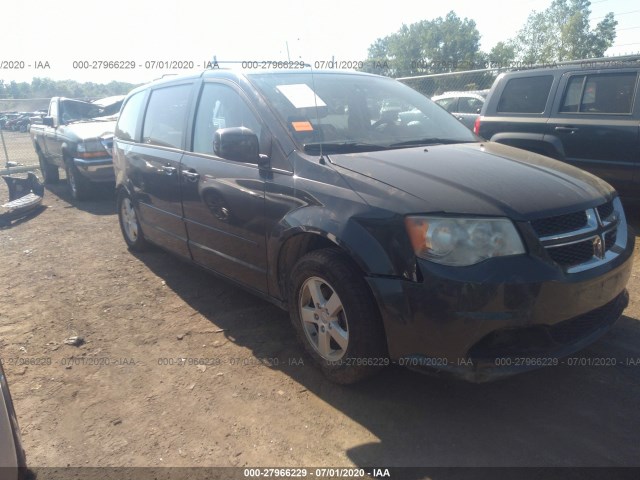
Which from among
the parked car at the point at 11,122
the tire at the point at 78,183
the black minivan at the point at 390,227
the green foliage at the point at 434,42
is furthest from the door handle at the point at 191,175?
the green foliage at the point at 434,42

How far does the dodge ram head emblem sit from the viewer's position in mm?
2635

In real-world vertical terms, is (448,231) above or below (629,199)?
above

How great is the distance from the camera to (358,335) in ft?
8.59

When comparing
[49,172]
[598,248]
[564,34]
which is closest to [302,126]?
[598,248]

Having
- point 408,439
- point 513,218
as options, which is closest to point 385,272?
point 513,218

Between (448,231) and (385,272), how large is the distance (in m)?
0.36

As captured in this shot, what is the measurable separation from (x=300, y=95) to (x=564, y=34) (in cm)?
4982

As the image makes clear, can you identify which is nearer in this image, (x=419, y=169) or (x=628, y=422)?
(x=628, y=422)

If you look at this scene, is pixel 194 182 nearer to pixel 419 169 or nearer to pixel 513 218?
pixel 419 169

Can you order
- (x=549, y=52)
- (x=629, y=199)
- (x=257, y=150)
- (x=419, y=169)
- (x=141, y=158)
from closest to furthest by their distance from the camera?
(x=419, y=169) < (x=257, y=150) < (x=141, y=158) < (x=629, y=199) < (x=549, y=52)

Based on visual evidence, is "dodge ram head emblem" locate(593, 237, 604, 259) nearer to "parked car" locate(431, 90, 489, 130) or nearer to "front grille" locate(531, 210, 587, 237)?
"front grille" locate(531, 210, 587, 237)

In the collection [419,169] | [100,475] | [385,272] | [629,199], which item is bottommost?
[100,475]

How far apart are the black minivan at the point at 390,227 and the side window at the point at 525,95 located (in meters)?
2.88

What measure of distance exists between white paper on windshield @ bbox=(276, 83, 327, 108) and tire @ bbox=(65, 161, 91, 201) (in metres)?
6.46
